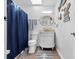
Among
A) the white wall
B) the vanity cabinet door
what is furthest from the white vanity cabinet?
the white wall

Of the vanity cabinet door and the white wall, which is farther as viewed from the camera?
the vanity cabinet door

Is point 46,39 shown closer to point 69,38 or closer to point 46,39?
point 46,39

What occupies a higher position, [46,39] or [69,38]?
[69,38]

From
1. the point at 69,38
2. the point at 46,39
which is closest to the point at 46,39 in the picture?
the point at 46,39

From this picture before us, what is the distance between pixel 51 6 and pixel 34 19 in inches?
44.3

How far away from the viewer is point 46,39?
6.27 meters

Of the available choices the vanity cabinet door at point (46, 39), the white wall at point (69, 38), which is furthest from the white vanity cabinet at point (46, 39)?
the white wall at point (69, 38)

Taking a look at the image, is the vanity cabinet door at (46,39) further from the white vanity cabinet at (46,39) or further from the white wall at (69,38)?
the white wall at (69,38)

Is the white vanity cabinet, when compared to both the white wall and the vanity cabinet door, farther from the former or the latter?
the white wall

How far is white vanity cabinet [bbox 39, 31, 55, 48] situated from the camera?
20.3 feet
